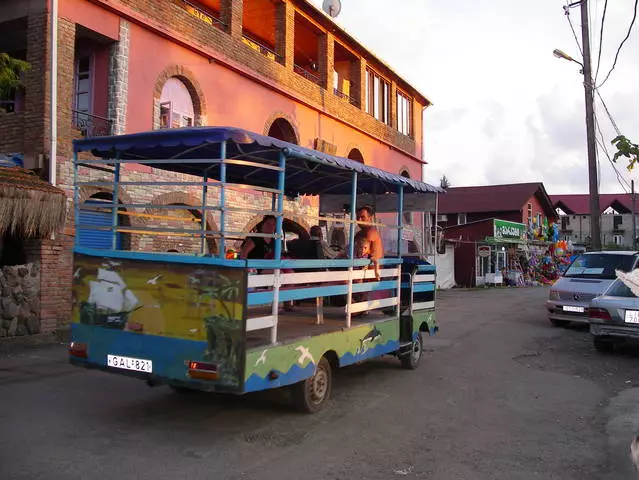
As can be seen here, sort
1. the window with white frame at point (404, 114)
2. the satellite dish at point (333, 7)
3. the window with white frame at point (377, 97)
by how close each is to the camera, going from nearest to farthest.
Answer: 1. the satellite dish at point (333, 7)
2. the window with white frame at point (377, 97)
3. the window with white frame at point (404, 114)

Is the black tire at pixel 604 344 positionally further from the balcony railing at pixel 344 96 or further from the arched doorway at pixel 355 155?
the balcony railing at pixel 344 96

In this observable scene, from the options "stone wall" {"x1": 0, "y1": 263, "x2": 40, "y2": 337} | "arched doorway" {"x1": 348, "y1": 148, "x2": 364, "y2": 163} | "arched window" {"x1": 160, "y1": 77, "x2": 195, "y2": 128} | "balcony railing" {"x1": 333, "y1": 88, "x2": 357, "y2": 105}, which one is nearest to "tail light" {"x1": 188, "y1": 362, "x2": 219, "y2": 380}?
"stone wall" {"x1": 0, "y1": 263, "x2": 40, "y2": 337}

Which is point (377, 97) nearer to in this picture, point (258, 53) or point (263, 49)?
point (263, 49)

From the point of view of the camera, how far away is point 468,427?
6.01 meters

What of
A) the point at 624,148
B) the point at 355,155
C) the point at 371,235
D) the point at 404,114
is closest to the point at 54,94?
the point at 371,235

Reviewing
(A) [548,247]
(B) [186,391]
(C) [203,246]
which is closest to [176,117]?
(C) [203,246]

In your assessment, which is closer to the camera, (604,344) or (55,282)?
(604,344)

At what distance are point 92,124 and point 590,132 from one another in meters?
14.3

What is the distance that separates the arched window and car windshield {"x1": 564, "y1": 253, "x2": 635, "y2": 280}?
10.4 metres

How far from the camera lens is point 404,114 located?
2806 cm

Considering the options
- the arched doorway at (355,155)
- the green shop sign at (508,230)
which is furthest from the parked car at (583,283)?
the green shop sign at (508,230)

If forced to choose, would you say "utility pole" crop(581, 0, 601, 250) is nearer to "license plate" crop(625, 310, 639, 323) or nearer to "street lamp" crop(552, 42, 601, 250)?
"street lamp" crop(552, 42, 601, 250)

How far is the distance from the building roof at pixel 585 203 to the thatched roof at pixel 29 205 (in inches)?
2689

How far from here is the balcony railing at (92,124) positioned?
1235cm
